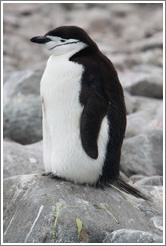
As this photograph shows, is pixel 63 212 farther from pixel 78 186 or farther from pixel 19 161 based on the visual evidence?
pixel 19 161

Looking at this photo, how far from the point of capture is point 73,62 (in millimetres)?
3723

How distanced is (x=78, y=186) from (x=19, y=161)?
4.01ft

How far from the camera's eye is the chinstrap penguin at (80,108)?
3.68m

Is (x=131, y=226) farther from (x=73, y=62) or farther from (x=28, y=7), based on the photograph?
(x=28, y=7)

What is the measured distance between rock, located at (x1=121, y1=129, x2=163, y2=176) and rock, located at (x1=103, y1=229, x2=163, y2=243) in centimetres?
224

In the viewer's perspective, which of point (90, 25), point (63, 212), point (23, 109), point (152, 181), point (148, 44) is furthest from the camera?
point (90, 25)

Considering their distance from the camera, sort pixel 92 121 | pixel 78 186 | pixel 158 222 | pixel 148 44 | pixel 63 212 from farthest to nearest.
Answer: pixel 148 44, pixel 158 222, pixel 78 186, pixel 92 121, pixel 63 212

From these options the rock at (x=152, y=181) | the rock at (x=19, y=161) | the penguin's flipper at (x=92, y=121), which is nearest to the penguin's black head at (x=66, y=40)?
the penguin's flipper at (x=92, y=121)

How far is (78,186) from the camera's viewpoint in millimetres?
3803

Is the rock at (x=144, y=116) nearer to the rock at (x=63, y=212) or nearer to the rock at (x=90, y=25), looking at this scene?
the rock at (x=63, y=212)

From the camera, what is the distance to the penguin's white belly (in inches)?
145

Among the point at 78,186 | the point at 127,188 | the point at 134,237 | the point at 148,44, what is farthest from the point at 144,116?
the point at 148,44

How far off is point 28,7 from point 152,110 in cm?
879

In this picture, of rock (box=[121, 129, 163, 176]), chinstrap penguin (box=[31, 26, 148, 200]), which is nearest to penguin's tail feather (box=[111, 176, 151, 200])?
chinstrap penguin (box=[31, 26, 148, 200])
